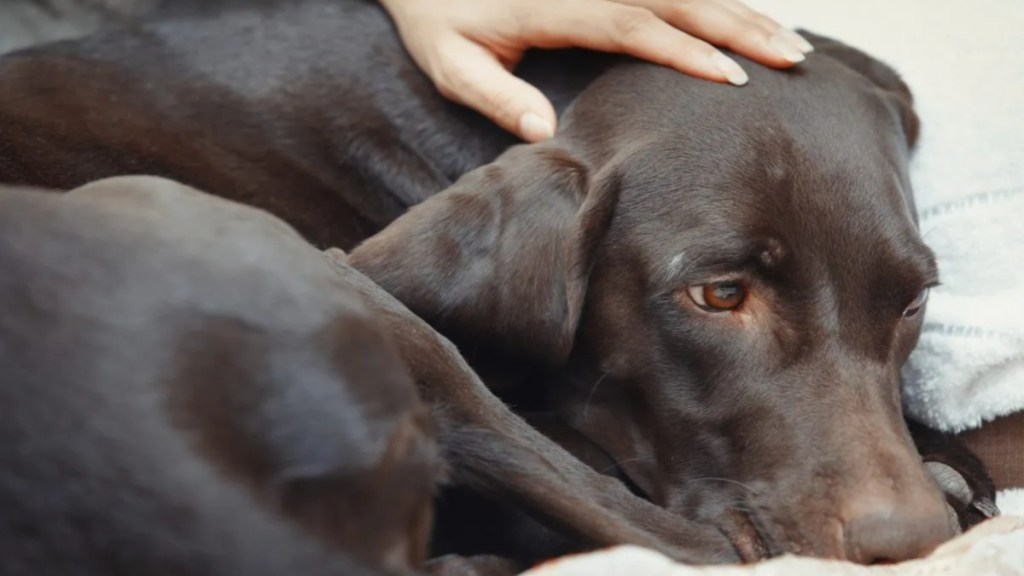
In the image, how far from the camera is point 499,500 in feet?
4.79

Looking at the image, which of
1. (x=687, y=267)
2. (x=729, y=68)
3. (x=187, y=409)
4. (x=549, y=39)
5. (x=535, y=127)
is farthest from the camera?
(x=549, y=39)

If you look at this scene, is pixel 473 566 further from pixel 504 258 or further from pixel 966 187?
pixel 966 187

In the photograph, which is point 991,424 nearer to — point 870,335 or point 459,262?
point 870,335

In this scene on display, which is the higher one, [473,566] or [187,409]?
[187,409]

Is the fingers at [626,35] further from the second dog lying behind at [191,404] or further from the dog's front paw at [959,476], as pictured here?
the second dog lying behind at [191,404]

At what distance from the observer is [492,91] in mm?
2104

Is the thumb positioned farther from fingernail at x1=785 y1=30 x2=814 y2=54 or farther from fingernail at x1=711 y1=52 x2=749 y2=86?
fingernail at x1=785 y1=30 x2=814 y2=54

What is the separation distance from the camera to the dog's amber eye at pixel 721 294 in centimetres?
174

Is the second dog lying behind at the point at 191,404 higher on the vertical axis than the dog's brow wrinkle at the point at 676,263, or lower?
higher

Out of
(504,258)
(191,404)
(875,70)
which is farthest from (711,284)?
(191,404)

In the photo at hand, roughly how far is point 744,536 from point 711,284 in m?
0.37

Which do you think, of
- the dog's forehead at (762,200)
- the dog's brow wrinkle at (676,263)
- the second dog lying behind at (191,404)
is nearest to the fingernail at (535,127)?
the dog's forehead at (762,200)

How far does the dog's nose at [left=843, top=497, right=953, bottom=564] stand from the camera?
1490mm

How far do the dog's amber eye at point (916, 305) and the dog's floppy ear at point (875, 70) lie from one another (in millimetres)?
417
